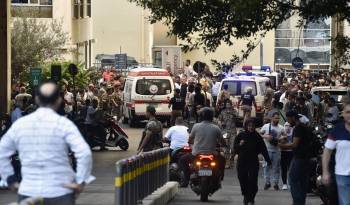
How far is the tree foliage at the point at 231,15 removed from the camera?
2223 cm

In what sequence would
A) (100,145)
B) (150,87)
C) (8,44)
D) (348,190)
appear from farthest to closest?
1. (150,87)
2. (8,44)
3. (100,145)
4. (348,190)

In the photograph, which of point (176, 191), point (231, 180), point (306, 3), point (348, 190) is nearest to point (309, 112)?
point (231, 180)

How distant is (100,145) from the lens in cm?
3195

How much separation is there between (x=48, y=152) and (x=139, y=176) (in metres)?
5.89

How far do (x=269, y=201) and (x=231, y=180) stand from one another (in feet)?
17.4

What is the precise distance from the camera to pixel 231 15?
2388 cm

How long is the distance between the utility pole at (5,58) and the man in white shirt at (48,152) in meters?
26.8

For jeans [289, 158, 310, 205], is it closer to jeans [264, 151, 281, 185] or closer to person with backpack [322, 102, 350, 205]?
person with backpack [322, 102, 350, 205]

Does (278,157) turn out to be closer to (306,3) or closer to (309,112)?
(306,3)

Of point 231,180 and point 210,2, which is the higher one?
point 210,2

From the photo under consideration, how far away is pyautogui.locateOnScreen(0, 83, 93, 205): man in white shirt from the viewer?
882 cm

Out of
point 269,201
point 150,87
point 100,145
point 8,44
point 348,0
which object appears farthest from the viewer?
point 150,87

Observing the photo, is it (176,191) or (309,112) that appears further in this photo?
(309,112)

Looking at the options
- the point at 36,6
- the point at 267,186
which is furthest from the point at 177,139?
the point at 36,6
